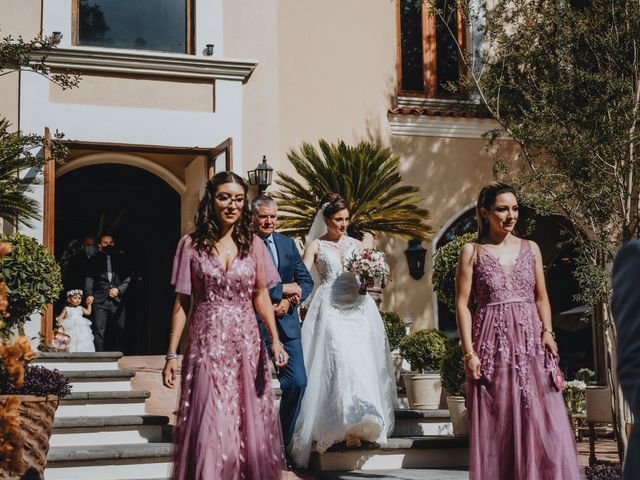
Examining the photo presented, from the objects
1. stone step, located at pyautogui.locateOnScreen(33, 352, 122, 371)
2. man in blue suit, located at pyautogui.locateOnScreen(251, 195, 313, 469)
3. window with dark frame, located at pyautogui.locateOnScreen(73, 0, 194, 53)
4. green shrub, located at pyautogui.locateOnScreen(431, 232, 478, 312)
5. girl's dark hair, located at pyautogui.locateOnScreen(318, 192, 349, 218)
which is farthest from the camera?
window with dark frame, located at pyautogui.locateOnScreen(73, 0, 194, 53)

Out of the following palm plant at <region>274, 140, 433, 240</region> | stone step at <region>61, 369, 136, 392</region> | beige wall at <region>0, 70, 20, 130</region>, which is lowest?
stone step at <region>61, 369, 136, 392</region>

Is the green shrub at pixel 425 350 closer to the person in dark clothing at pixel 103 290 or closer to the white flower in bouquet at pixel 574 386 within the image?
the white flower in bouquet at pixel 574 386

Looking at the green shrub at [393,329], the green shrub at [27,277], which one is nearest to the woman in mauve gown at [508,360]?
the green shrub at [27,277]

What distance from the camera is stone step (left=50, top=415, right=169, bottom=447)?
7.59 meters

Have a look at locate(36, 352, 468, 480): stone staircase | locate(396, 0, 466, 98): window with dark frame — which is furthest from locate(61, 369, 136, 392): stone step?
locate(396, 0, 466, 98): window with dark frame

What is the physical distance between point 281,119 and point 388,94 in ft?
5.45

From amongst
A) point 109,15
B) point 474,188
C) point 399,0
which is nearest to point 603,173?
point 474,188

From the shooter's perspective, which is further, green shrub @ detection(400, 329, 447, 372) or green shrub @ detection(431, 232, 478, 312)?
green shrub @ detection(400, 329, 447, 372)

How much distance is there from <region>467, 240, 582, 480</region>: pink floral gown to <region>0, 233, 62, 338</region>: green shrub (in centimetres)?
442

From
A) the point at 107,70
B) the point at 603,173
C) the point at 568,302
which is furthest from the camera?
the point at 568,302

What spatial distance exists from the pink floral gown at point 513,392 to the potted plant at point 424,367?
10.9 feet

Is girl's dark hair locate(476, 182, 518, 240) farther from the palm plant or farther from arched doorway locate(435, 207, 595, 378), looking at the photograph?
arched doorway locate(435, 207, 595, 378)

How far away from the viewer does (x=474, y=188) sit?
536 inches

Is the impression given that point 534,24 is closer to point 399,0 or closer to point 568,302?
point 399,0
